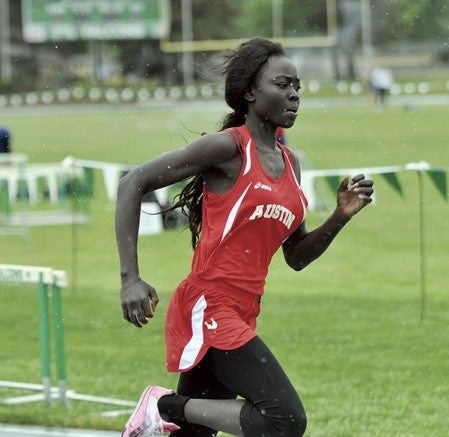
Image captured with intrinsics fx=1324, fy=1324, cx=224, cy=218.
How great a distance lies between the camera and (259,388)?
445 cm

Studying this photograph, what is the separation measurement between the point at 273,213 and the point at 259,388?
24.2 inches

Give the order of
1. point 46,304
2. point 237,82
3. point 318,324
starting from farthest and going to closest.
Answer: point 318,324 < point 46,304 < point 237,82

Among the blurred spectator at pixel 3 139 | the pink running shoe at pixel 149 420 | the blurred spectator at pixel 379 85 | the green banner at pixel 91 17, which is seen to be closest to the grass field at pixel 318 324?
the pink running shoe at pixel 149 420

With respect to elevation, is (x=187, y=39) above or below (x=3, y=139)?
below

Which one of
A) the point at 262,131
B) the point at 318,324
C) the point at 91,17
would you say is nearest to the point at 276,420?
the point at 262,131

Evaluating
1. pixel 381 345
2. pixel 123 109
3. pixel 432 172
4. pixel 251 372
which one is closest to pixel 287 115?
pixel 251 372

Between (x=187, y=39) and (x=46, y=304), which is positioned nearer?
(x=46, y=304)

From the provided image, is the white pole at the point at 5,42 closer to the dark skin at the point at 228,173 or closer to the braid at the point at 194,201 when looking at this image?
the braid at the point at 194,201

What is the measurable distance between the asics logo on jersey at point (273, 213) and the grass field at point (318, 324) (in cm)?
81

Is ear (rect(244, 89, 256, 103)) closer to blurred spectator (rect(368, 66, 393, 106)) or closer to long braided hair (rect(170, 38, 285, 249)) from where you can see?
long braided hair (rect(170, 38, 285, 249))

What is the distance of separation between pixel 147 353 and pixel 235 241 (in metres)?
4.51

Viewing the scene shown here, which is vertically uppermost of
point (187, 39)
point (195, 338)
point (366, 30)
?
point (195, 338)

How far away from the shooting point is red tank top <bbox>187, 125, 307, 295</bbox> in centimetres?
459

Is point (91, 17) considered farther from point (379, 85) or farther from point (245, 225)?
point (245, 225)
